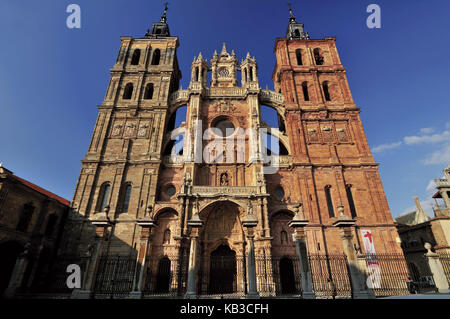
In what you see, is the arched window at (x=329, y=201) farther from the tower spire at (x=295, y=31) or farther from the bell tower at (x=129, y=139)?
the tower spire at (x=295, y=31)

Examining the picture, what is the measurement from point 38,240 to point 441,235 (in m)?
35.5

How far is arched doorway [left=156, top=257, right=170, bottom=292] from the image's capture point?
1764 centimetres

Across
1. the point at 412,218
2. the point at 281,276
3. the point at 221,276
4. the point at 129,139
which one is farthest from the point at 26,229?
the point at 412,218

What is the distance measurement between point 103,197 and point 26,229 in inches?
215

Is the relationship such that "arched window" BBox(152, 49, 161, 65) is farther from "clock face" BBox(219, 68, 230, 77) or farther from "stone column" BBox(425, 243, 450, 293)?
"stone column" BBox(425, 243, 450, 293)

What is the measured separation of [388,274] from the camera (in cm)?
1664

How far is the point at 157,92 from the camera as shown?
25.8 meters

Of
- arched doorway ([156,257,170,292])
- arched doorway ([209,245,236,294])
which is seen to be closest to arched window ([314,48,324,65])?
arched doorway ([209,245,236,294])

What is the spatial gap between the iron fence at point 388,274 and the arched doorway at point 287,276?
211 inches

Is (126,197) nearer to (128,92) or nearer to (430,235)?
(128,92)

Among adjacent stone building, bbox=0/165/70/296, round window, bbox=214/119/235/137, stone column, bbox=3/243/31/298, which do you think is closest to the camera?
stone column, bbox=3/243/31/298

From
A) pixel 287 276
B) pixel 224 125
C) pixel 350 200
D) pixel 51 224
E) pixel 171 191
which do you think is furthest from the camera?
pixel 224 125
